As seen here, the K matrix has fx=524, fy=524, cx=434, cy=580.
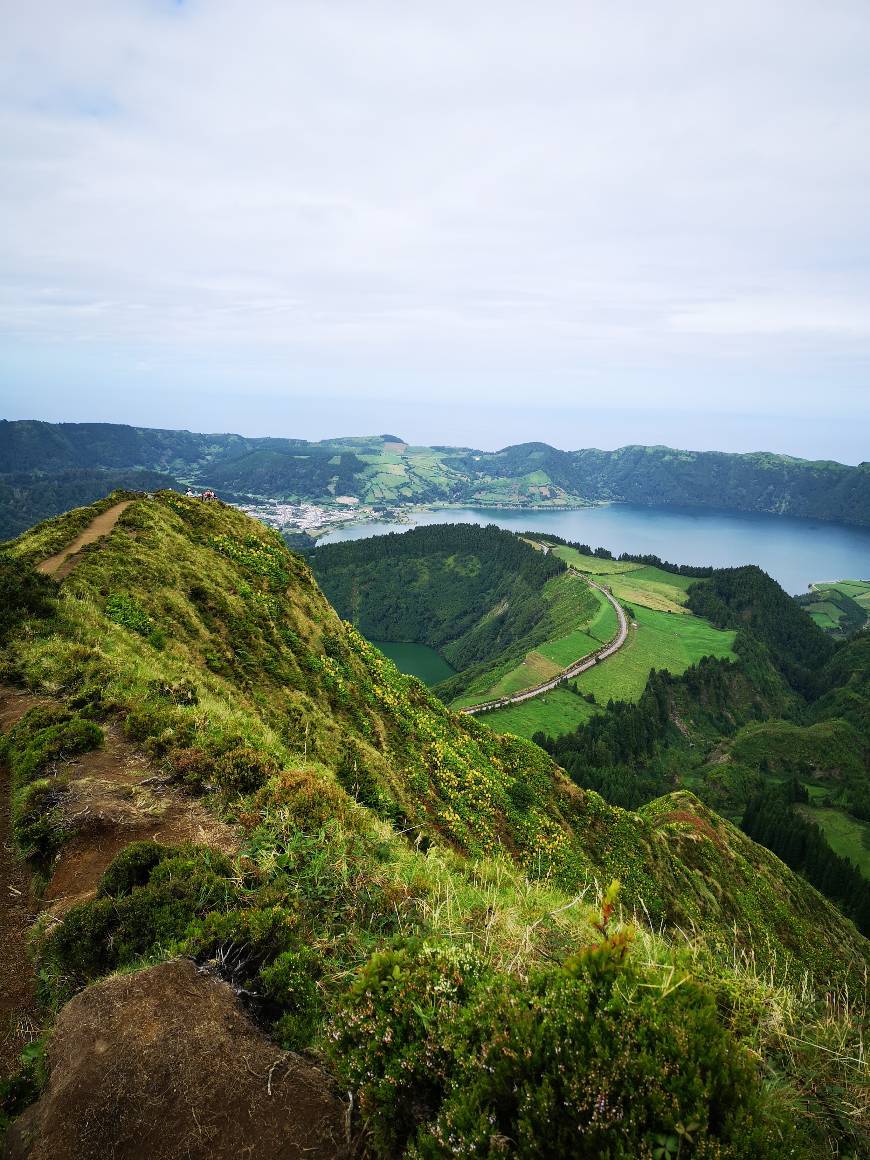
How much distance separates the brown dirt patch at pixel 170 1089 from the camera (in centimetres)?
404

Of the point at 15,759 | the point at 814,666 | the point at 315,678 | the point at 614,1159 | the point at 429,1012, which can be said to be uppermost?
the point at 614,1159

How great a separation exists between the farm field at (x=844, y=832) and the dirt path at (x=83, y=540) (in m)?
94.9

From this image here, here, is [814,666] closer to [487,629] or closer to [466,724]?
[487,629]

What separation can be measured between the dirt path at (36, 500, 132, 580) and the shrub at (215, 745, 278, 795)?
1247 cm

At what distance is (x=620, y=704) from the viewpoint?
10138 centimetres

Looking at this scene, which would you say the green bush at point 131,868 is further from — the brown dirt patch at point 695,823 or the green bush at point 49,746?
the brown dirt patch at point 695,823

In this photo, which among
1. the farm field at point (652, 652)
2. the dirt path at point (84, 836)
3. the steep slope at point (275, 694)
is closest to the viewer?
the dirt path at point (84, 836)

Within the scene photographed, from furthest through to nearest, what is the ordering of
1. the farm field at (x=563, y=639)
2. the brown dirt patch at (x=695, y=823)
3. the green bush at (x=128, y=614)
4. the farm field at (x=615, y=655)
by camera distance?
1. the farm field at (x=563, y=639)
2. the farm field at (x=615, y=655)
3. the brown dirt patch at (x=695, y=823)
4. the green bush at (x=128, y=614)

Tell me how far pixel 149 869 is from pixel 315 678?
1628 centimetres

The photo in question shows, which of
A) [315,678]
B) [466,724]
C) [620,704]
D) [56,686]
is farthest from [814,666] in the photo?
[56,686]

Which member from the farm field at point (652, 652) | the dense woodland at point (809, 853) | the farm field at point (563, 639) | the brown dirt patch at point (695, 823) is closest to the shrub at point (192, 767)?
the brown dirt patch at point (695, 823)

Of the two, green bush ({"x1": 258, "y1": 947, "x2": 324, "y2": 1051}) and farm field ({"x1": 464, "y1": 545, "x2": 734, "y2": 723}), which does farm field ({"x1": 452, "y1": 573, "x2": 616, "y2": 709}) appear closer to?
farm field ({"x1": 464, "y1": 545, "x2": 734, "y2": 723})

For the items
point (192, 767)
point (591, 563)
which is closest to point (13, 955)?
point (192, 767)

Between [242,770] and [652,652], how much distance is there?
12658 cm
